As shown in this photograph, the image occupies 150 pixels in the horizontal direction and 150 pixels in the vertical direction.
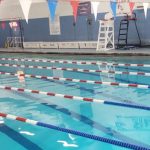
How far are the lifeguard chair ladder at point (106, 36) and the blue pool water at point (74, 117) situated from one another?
6089mm

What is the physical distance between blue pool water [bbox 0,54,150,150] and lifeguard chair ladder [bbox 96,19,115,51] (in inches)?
240

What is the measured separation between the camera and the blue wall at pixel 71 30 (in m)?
14.0

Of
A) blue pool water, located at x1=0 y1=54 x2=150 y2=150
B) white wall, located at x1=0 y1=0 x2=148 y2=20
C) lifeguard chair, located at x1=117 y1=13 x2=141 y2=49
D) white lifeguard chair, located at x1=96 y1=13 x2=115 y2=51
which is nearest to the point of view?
blue pool water, located at x1=0 y1=54 x2=150 y2=150

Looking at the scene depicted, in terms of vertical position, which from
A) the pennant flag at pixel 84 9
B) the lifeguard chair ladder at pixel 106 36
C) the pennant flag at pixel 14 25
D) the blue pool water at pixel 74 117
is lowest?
the blue pool water at pixel 74 117

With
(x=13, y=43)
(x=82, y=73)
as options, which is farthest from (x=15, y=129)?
(x=13, y=43)

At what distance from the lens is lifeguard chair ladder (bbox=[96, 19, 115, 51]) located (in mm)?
13703

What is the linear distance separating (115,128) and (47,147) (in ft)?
3.34

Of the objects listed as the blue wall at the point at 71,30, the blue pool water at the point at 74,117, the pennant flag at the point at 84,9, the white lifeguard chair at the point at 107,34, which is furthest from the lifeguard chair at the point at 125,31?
the blue pool water at the point at 74,117

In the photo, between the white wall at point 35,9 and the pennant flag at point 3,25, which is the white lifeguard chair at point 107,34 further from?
the pennant flag at point 3,25

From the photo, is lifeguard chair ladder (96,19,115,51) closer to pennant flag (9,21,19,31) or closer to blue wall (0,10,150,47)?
blue wall (0,10,150,47)

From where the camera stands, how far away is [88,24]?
15.8 m

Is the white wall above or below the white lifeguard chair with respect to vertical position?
above

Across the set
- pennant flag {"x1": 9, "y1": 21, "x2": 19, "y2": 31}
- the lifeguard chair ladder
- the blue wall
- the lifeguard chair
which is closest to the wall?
the blue wall

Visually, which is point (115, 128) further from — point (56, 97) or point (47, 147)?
point (56, 97)
